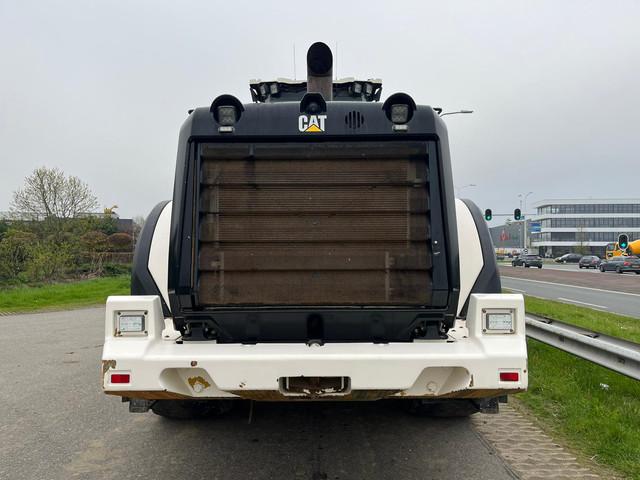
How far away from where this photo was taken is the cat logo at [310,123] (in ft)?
9.62

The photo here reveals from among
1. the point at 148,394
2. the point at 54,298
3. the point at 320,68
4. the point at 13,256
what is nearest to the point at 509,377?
the point at 148,394

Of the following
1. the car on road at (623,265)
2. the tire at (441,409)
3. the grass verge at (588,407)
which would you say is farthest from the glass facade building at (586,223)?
the tire at (441,409)

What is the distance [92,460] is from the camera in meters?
3.55

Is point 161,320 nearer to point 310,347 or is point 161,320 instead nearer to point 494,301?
point 310,347

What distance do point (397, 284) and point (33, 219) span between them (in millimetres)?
29732

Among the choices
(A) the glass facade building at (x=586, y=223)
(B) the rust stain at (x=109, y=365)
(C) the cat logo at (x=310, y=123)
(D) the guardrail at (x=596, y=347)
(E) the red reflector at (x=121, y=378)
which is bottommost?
(D) the guardrail at (x=596, y=347)

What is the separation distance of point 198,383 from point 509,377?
68.9 inches

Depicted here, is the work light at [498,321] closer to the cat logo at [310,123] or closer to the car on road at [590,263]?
the cat logo at [310,123]

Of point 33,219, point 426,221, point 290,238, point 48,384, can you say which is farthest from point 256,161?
point 33,219

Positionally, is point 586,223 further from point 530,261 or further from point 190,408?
point 190,408

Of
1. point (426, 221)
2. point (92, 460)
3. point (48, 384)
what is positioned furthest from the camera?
point (48, 384)

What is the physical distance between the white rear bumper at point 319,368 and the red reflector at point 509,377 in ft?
0.06

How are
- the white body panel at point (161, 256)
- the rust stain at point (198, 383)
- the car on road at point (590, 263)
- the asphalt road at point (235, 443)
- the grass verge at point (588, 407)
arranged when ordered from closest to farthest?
the rust stain at point (198, 383) < the white body panel at point (161, 256) < the asphalt road at point (235, 443) < the grass verge at point (588, 407) < the car on road at point (590, 263)

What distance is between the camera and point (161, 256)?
3281mm
